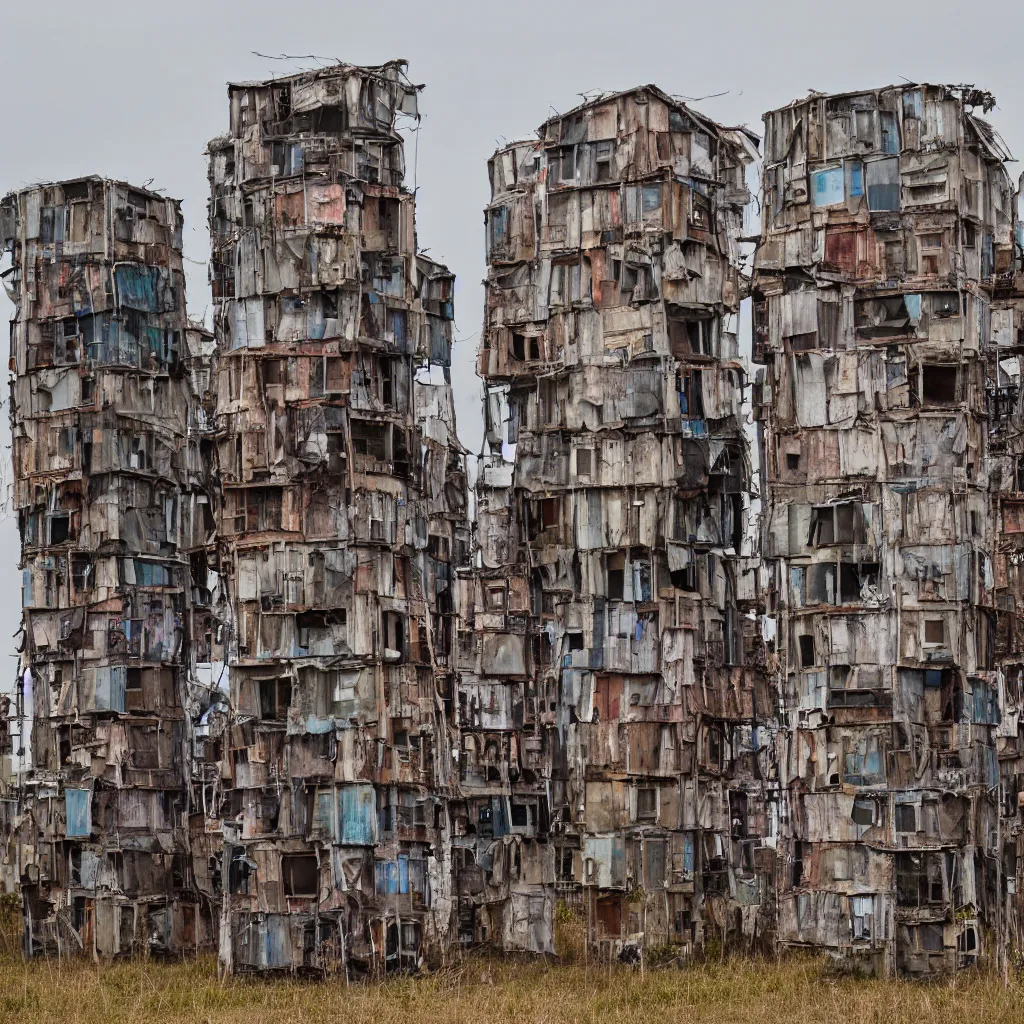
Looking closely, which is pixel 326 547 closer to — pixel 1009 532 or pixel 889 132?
pixel 889 132

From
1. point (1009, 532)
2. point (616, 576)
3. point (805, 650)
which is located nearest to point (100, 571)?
point (616, 576)

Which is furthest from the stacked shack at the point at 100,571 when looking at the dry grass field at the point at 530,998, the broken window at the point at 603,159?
the broken window at the point at 603,159

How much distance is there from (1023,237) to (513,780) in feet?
68.2

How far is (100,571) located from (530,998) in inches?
728

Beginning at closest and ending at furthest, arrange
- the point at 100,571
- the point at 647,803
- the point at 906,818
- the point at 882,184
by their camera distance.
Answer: the point at 906,818 < the point at 882,184 < the point at 647,803 < the point at 100,571

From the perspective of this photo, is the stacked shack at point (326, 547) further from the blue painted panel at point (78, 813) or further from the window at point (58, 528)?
the window at point (58, 528)

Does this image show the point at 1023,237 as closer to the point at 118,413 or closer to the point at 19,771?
the point at 118,413

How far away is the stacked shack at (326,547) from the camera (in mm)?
57031

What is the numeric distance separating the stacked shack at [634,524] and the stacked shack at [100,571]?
8499 mm

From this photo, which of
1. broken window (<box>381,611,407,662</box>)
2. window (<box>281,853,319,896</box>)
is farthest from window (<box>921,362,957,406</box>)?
window (<box>281,853,319,896</box>)

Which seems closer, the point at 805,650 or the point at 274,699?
the point at 805,650

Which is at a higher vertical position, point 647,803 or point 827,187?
point 827,187

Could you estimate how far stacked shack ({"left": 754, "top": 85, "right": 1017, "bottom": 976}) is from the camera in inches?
2179

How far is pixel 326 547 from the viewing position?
57.9 meters
